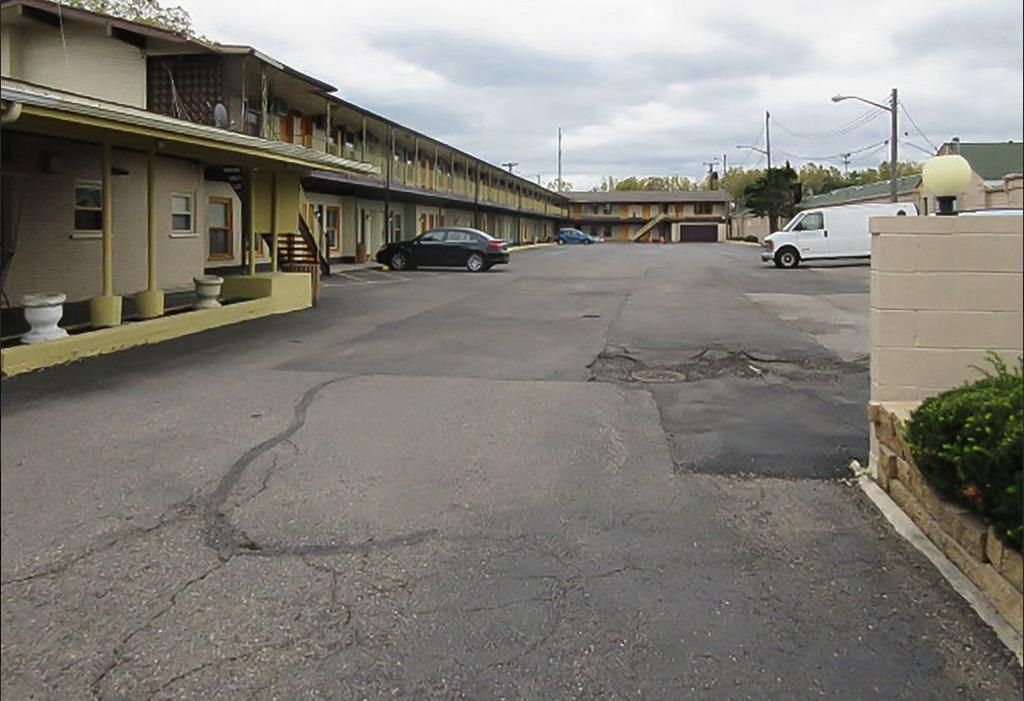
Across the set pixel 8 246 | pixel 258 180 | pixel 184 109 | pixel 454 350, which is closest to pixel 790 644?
pixel 454 350

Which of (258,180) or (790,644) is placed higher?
(258,180)

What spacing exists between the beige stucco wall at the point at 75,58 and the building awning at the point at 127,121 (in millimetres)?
4866

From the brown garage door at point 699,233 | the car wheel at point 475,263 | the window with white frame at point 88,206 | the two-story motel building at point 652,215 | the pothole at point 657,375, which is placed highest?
the two-story motel building at point 652,215

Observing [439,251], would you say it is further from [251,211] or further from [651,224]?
[651,224]

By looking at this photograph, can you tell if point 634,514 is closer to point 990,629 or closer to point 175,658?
point 990,629

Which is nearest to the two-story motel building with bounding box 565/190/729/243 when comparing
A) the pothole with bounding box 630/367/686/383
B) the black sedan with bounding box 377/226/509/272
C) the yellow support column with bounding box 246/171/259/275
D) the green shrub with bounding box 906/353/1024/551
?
the black sedan with bounding box 377/226/509/272

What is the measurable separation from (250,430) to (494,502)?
242cm

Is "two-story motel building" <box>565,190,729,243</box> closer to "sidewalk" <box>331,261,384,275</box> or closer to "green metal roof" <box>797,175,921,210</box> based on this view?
"green metal roof" <box>797,175,921,210</box>

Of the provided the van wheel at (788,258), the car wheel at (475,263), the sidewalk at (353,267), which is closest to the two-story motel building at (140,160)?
the sidewalk at (353,267)

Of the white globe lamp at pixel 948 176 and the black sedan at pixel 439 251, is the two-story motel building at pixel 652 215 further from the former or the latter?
the white globe lamp at pixel 948 176

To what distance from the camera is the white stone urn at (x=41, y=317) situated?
8.96 meters

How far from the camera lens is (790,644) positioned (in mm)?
3400

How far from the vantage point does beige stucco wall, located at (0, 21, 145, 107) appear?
15.4m

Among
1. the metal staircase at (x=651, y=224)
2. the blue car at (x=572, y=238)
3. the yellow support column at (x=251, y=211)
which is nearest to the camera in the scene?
the yellow support column at (x=251, y=211)
